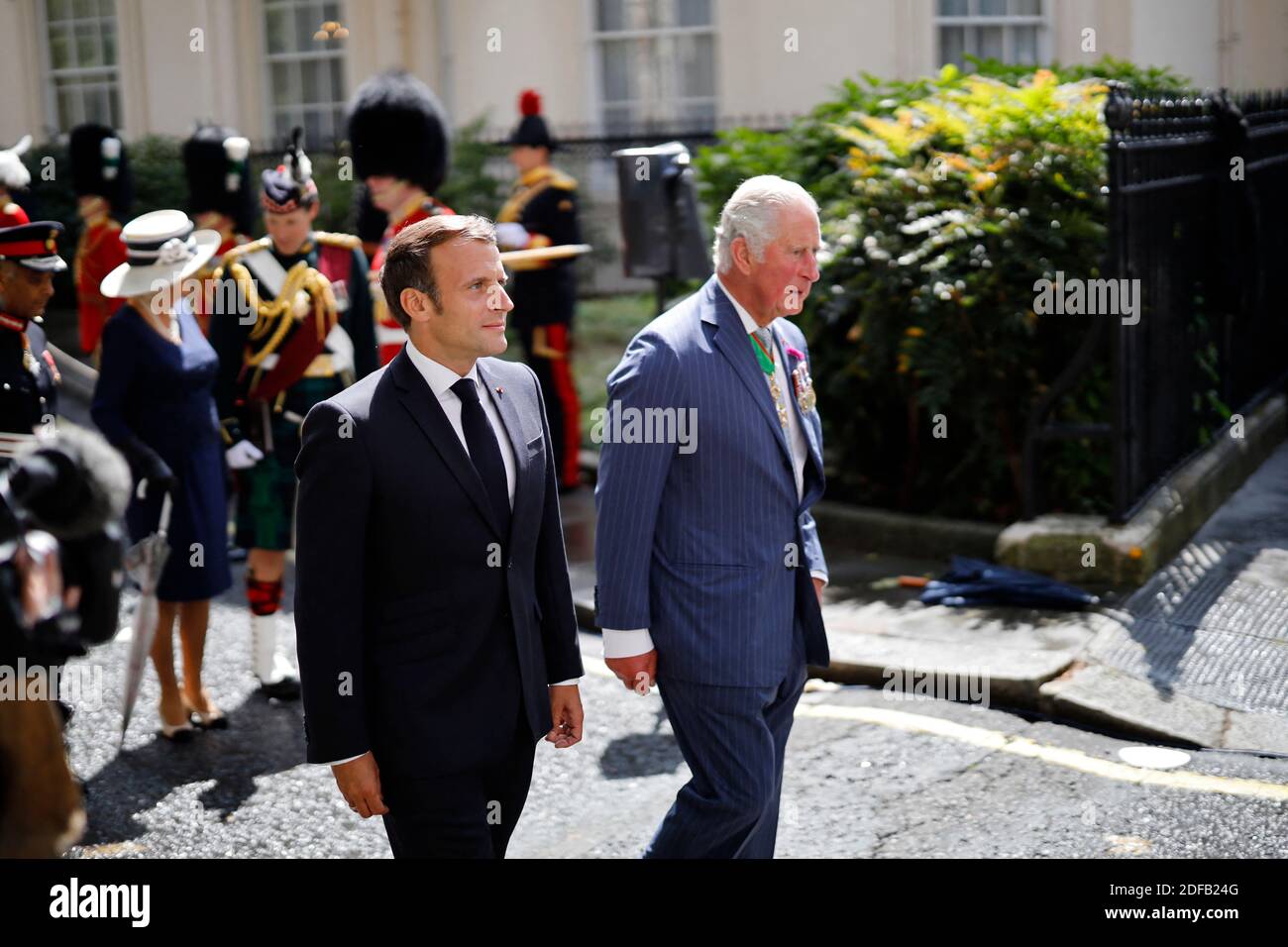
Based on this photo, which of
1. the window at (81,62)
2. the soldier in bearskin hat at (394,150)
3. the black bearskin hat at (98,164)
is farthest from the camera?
the window at (81,62)

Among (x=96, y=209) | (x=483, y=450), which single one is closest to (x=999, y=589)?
(x=483, y=450)

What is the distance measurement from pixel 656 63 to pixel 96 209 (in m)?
7.48

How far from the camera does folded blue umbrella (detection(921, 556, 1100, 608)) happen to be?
7.32m

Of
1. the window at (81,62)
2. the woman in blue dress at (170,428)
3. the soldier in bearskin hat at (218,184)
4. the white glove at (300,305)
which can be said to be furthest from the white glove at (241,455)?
the window at (81,62)

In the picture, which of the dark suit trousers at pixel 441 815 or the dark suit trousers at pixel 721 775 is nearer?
the dark suit trousers at pixel 441 815

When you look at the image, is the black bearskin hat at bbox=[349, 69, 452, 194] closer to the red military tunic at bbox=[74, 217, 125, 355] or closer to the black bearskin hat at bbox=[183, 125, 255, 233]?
the black bearskin hat at bbox=[183, 125, 255, 233]

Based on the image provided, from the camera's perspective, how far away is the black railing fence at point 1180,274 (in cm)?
774

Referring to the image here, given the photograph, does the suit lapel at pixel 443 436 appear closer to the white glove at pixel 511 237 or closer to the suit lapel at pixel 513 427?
the suit lapel at pixel 513 427

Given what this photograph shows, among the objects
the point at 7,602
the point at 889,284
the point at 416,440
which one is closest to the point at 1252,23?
the point at 889,284

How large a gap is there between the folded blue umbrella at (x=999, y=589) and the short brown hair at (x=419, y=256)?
13.8 ft

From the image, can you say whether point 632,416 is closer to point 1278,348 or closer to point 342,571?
point 342,571

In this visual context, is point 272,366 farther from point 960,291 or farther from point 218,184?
point 960,291

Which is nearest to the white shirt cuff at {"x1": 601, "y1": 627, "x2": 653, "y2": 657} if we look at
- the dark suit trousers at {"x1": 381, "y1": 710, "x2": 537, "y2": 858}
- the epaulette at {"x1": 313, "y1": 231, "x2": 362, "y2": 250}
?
the dark suit trousers at {"x1": 381, "y1": 710, "x2": 537, "y2": 858}

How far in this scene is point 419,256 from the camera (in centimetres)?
376
